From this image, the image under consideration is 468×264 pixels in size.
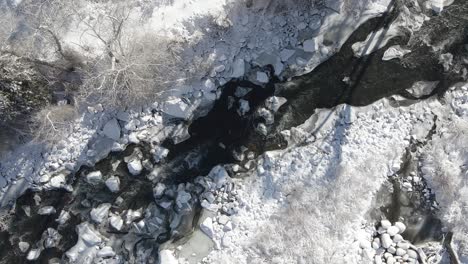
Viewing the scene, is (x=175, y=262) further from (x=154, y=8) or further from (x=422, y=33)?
(x=422, y=33)

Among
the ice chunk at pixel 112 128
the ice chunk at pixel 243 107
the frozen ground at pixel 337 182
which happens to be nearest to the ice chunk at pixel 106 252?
the frozen ground at pixel 337 182

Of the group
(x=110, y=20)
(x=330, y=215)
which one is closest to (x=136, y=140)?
(x=110, y=20)

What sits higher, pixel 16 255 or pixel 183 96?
pixel 183 96

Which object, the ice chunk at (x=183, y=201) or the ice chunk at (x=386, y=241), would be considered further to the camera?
the ice chunk at (x=183, y=201)

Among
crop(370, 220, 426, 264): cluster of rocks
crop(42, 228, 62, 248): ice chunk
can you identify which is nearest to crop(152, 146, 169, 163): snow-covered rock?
crop(42, 228, 62, 248): ice chunk

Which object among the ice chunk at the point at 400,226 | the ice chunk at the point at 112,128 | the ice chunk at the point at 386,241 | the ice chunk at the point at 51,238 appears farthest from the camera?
the ice chunk at the point at 112,128

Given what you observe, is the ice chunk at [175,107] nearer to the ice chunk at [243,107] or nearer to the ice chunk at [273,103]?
the ice chunk at [243,107]

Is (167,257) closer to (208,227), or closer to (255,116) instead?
(208,227)
